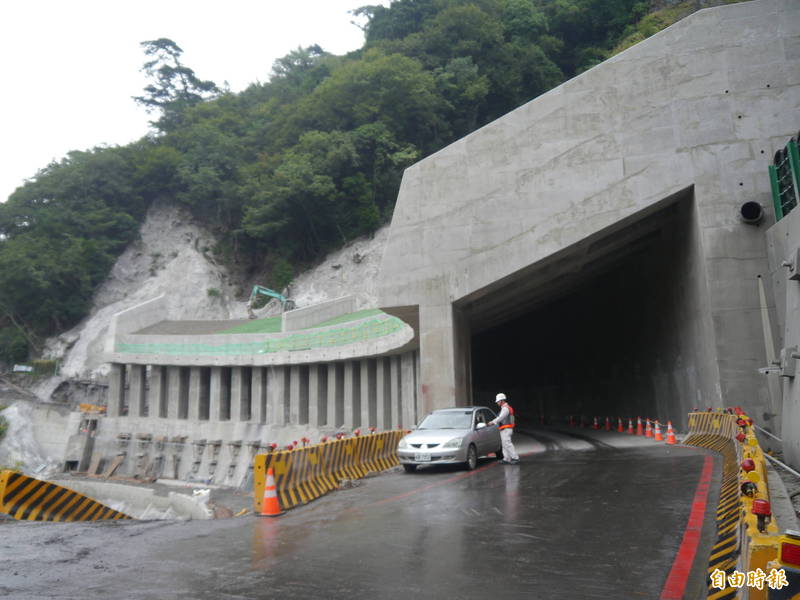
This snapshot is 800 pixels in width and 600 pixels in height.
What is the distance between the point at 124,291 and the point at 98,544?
58176 millimetres

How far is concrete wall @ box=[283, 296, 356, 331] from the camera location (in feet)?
131

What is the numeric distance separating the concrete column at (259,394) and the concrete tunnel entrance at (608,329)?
13177 mm

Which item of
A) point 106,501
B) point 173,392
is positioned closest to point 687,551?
Result: point 106,501

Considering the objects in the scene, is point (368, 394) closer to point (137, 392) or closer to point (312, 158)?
point (137, 392)

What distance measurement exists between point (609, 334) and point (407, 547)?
87.7 feet

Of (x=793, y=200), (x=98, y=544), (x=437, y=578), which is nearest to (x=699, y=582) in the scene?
(x=437, y=578)

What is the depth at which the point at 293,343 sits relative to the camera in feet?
114

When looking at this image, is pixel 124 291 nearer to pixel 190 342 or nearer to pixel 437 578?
pixel 190 342

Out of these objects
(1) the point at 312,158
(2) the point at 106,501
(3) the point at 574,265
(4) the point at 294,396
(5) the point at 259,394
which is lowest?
(2) the point at 106,501

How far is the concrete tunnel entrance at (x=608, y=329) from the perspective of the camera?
21.0 m

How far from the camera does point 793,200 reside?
16.9m

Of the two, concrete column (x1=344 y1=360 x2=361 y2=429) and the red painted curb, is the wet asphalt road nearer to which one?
the red painted curb

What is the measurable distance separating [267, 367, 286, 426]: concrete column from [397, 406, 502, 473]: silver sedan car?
21919 millimetres

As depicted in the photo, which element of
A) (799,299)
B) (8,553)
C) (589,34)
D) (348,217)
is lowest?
(8,553)
